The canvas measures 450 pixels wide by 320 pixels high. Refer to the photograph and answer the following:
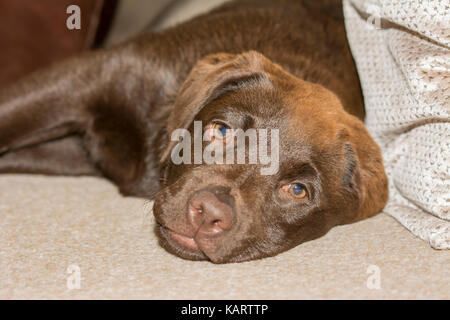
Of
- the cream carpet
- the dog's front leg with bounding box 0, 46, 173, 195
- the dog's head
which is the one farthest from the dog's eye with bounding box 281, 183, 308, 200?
the dog's front leg with bounding box 0, 46, 173, 195

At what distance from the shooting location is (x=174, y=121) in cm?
205

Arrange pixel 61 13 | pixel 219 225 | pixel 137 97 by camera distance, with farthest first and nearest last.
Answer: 1. pixel 61 13
2. pixel 137 97
3. pixel 219 225

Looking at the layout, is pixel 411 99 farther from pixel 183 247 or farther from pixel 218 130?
pixel 183 247

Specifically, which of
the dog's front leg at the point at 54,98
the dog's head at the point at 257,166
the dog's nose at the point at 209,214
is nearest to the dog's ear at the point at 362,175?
the dog's head at the point at 257,166

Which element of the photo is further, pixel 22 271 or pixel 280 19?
pixel 280 19

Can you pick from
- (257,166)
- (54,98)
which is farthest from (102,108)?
(257,166)

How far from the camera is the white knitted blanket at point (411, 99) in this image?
187 centimetres

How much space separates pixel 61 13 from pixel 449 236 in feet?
6.99

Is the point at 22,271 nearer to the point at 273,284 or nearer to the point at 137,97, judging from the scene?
the point at 273,284

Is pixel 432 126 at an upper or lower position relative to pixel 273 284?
upper

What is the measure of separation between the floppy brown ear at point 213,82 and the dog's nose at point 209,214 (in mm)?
389

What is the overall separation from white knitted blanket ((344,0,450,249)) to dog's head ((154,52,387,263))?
0.11 meters
